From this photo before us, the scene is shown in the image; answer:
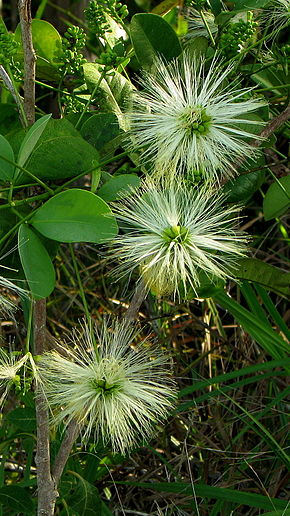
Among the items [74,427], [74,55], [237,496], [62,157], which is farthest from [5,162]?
[237,496]

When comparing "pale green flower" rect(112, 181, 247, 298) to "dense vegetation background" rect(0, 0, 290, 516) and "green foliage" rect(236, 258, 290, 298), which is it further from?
"green foliage" rect(236, 258, 290, 298)

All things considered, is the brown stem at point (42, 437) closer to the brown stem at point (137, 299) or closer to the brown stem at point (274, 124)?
the brown stem at point (137, 299)

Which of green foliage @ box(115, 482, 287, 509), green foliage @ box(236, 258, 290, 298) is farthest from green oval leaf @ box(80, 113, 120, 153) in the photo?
green foliage @ box(115, 482, 287, 509)

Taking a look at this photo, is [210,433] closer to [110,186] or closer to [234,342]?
[234,342]

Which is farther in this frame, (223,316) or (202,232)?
(223,316)

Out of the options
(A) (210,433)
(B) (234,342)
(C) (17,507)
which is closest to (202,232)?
(C) (17,507)

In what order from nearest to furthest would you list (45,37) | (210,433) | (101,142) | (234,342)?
(101,142)
(45,37)
(210,433)
(234,342)
